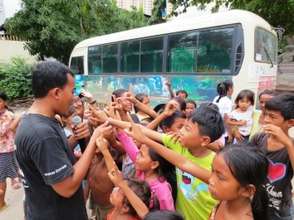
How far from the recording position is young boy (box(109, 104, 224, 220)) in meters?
1.97

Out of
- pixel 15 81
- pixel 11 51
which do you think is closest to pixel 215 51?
pixel 15 81

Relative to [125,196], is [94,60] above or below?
above

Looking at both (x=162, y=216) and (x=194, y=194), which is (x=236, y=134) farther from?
(x=162, y=216)

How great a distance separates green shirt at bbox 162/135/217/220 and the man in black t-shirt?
62 centimetres

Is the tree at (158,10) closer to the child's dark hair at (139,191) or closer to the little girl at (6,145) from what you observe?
the little girl at (6,145)

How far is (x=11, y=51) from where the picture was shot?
19719 millimetres

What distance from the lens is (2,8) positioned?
20516 millimetres

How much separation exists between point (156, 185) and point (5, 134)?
259cm

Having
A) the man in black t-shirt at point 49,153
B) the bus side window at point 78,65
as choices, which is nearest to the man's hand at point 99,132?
the man in black t-shirt at point 49,153

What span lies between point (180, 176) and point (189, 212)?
0.74ft

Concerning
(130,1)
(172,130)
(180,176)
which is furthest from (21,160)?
(130,1)

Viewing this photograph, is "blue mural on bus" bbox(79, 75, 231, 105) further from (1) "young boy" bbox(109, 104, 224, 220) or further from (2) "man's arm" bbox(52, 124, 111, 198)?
(2) "man's arm" bbox(52, 124, 111, 198)

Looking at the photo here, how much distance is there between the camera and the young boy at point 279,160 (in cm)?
194

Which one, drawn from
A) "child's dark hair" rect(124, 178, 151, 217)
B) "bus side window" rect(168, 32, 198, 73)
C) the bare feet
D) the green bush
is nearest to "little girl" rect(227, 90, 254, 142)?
"child's dark hair" rect(124, 178, 151, 217)
